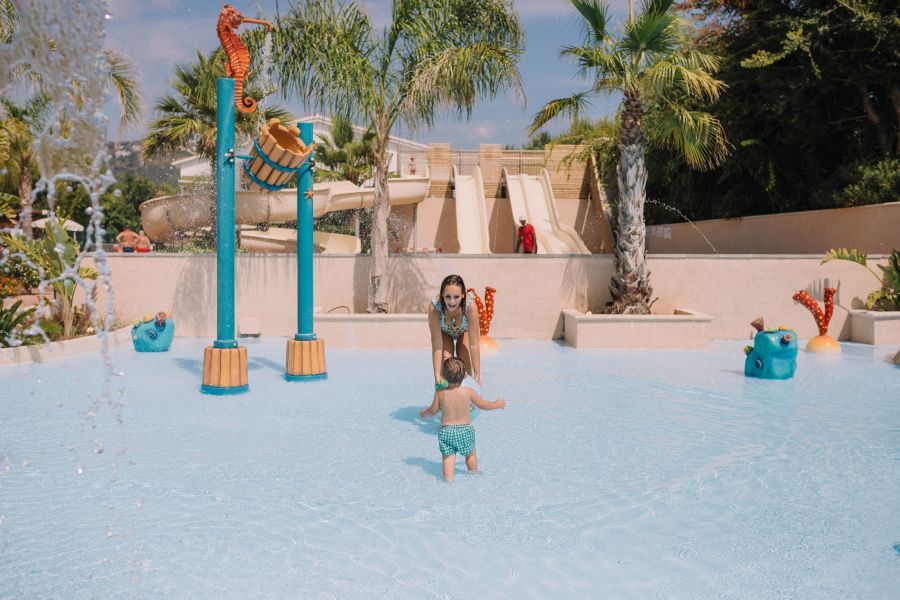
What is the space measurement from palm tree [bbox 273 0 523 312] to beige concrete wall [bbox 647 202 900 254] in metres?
8.17

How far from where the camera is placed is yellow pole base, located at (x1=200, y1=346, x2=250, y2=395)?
8219mm

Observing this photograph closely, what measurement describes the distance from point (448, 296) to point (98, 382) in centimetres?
482

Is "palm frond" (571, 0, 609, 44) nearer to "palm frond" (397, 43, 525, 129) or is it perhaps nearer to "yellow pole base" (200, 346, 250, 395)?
"palm frond" (397, 43, 525, 129)

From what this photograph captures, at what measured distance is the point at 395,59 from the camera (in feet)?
40.5

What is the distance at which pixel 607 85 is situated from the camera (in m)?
12.4

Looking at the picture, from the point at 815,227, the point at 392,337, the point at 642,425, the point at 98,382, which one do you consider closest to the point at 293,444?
the point at 642,425

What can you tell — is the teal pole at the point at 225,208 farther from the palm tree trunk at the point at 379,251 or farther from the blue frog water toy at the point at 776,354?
the blue frog water toy at the point at 776,354

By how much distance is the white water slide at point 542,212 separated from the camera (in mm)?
19516

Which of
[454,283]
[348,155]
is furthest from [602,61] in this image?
[348,155]

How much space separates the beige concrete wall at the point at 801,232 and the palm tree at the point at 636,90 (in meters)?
4.95

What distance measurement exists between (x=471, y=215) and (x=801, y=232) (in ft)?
28.8

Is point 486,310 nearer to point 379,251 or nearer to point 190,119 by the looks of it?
point 379,251

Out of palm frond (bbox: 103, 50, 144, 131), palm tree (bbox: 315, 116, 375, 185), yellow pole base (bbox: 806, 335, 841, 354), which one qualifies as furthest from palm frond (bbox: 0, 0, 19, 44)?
palm tree (bbox: 315, 116, 375, 185)

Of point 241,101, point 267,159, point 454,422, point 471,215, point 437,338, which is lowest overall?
point 454,422
